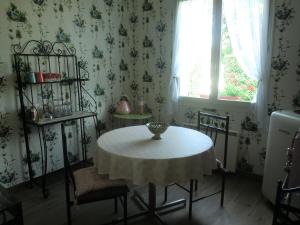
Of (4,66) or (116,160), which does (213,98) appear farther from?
(4,66)

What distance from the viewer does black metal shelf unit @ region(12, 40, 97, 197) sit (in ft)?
8.30

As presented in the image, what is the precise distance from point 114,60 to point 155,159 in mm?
2384

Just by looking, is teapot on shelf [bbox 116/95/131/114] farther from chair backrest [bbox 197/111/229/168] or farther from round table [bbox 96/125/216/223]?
round table [bbox 96/125/216/223]

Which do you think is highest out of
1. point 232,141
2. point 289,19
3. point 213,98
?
point 289,19

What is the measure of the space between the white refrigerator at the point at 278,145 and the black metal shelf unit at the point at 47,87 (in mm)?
1983

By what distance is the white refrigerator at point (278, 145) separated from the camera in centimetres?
210

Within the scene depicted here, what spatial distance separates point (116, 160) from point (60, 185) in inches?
58.2

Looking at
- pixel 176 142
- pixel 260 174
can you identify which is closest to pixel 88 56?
pixel 176 142

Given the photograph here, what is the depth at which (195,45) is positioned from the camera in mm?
3213

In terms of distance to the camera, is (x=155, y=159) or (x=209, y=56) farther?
(x=209, y=56)

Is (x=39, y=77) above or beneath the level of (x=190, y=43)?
beneath

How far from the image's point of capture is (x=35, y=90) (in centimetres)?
273

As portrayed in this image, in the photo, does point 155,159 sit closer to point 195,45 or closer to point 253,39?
point 253,39

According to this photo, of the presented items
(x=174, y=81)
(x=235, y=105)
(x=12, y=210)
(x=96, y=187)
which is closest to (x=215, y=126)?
(x=235, y=105)
